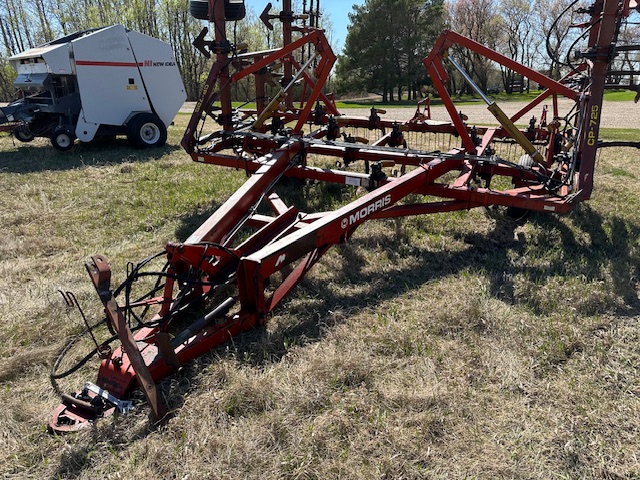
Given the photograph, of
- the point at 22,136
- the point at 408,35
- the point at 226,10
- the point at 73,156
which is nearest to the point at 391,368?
the point at 226,10

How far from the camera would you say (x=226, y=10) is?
586 centimetres

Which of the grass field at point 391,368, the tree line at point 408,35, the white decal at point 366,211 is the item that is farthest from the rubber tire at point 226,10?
the tree line at point 408,35

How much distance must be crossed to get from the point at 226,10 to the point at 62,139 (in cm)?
593

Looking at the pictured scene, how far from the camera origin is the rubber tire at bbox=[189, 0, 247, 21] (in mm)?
5852

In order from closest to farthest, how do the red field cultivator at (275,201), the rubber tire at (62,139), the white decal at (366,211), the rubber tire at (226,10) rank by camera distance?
1. the red field cultivator at (275,201)
2. the white decal at (366,211)
3. the rubber tire at (226,10)
4. the rubber tire at (62,139)

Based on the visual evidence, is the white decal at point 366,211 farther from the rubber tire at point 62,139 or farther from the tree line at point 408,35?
the tree line at point 408,35

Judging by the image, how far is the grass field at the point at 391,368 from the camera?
2273mm

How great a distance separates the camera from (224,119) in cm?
616

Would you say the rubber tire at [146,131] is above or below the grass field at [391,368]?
above

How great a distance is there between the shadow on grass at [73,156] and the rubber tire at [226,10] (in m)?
4.10

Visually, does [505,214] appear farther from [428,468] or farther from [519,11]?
[519,11]

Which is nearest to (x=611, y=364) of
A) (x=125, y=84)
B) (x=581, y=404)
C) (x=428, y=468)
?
(x=581, y=404)

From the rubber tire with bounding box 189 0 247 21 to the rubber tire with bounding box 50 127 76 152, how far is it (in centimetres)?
541

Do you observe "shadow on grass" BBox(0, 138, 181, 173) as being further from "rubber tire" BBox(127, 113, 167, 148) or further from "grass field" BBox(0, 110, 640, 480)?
"grass field" BBox(0, 110, 640, 480)
